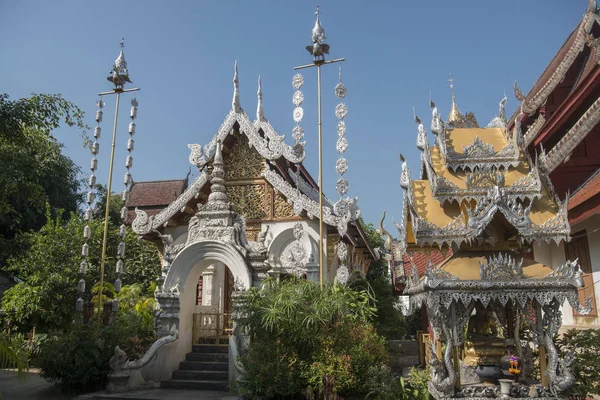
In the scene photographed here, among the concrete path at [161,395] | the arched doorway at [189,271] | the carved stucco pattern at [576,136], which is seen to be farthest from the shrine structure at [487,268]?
the concrete path at [161,395]

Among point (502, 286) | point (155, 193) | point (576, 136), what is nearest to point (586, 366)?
point (502, 286)

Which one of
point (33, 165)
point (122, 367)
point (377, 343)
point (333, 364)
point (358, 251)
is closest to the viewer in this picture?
point (333, 364)

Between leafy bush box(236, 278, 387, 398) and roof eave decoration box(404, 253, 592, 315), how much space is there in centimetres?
224

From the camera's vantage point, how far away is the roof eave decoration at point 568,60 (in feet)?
28.0

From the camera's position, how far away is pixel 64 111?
9062 millimetres

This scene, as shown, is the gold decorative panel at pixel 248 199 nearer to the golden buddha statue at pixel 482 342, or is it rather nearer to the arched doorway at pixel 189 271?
the arched doorway at pixel 189 271

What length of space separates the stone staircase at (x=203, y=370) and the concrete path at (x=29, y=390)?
187 centimetres

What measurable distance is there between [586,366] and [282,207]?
656cm

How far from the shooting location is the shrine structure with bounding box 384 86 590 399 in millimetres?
5559

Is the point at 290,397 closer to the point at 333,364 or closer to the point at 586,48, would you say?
the point at 333,364

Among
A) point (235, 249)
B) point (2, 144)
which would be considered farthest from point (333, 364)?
point (2, 144)

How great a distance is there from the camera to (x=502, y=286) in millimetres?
5559

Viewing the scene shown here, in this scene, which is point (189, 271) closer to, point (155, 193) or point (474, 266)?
point (474, 266)

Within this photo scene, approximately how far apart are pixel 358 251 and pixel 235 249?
5948mm
